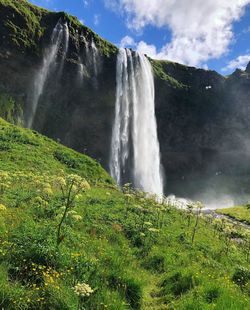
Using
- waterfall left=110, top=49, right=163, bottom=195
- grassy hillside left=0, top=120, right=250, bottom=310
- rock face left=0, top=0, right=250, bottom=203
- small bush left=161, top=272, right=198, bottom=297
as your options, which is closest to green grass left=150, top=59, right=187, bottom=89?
rock face left=0, top=0, right=250, bottom=203

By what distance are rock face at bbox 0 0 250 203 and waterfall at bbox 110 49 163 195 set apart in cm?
185

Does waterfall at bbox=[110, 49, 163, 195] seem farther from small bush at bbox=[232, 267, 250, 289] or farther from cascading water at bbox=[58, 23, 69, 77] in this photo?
small bush at bbox=[232, 267, 250, 289]

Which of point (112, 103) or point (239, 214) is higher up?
point (112, 103)

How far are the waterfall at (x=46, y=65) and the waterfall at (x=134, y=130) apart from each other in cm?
1280

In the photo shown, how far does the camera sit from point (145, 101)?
81.4m

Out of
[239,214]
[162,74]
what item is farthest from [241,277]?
[162,74]

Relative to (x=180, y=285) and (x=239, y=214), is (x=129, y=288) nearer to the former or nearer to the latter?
(x=180, y=285)

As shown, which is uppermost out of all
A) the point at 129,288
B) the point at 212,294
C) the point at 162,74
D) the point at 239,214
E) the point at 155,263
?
the point at 162,74

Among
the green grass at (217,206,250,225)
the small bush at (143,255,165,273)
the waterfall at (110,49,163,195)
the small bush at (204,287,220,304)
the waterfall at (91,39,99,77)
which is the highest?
the waterfall at (91,39,99,77)

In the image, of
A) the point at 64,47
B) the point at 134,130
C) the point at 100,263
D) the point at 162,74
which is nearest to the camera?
the point at 100,263

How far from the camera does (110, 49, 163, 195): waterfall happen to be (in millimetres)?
74875

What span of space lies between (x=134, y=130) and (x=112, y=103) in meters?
6.93

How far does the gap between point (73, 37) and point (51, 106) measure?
1427cm

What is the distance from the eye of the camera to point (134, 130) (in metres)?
76.8
